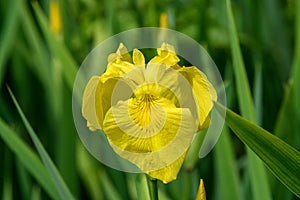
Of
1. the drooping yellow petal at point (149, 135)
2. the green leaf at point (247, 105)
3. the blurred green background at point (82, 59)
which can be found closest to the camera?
the drooping yellow petal at point (149, 135)

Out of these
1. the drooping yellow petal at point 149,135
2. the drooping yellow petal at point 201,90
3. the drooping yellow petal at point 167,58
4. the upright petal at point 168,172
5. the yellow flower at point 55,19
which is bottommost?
the upright petal at point 168,172

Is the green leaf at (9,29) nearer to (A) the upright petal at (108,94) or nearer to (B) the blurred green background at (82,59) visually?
(B) the blurred green background at (82,59)

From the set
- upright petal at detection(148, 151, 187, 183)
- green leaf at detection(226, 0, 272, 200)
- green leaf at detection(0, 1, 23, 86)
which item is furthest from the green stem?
green leaf at detection(0, 1, 23, 86)

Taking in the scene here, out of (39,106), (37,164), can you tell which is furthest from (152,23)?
(37,164)

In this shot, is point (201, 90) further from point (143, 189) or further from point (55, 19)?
point (55, 19)

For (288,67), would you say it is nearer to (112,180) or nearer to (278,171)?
(112,180)

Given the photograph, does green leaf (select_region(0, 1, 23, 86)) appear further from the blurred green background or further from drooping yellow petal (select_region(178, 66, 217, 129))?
drooping yellow petal (select_region(178, 66, 217, 129))

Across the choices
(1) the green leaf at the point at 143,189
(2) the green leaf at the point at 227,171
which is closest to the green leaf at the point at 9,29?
(2) the green leaf at the point at 227,171
